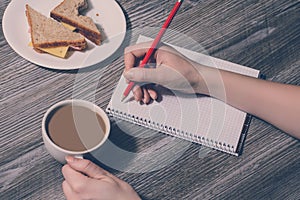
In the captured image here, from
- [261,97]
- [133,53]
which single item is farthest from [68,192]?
[261,97]

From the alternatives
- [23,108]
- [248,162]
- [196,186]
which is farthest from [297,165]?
[23,108]

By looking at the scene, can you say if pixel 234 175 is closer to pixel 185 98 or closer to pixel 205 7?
pixel 185 98

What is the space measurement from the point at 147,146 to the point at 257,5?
0.44m

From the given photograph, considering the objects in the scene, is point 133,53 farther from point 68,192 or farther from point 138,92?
point 68,192

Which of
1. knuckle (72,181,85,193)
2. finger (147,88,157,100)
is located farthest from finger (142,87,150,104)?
knuckle (72,181,85,193)

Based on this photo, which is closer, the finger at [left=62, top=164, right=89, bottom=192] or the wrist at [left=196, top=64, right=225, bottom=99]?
the finger at [left=62, top=164, right=89, bottom=192]

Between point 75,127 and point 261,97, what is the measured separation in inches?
14.5

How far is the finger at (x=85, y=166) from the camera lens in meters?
0.84

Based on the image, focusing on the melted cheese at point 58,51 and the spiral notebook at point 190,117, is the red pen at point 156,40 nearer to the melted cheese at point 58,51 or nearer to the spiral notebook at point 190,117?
the spiral notebook at point 190,117

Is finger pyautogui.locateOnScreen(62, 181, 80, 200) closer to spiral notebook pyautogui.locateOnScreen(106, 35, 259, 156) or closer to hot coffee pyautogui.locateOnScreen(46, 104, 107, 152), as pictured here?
hot coffee pyautogui.locateOnScreen(46, 104, 107, 152)

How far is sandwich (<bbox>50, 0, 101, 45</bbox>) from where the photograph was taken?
101 cm

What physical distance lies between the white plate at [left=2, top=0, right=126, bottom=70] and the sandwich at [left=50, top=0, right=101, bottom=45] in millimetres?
16

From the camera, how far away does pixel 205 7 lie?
1.13m

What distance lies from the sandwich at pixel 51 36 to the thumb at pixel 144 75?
0.38 feet
